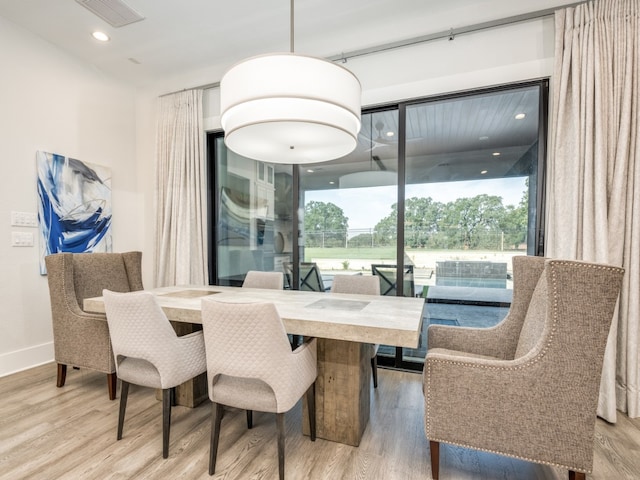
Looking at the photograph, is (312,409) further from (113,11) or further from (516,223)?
(113,11)

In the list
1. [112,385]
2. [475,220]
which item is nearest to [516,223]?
[475,220]

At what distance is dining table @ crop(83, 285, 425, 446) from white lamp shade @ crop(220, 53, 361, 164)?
1.00m

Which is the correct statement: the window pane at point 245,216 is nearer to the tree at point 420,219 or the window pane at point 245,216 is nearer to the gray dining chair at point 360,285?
the gray dining chair at point 360,285

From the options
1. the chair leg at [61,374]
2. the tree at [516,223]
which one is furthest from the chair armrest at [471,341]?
the chair leg at [61,374]

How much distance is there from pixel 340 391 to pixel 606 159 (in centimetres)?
238

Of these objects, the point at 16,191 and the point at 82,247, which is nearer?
the point at 16,191

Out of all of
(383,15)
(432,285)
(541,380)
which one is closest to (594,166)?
(432,285)

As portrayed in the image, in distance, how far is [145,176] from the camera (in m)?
4.15

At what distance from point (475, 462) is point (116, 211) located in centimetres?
420

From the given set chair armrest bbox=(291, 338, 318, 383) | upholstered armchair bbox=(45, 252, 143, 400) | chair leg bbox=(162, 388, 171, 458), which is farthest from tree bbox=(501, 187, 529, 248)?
upholstered armchair bbox=(45, 252, 143, 400)

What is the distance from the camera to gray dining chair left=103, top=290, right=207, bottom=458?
5.39 ft

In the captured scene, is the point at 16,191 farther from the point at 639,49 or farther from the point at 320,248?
the point at 639,49

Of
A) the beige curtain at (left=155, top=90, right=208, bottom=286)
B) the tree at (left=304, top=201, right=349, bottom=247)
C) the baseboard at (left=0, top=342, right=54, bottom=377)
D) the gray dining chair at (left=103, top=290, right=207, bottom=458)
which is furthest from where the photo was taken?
the beige curtain at (left=155, top=90, right=208, bottom=286)

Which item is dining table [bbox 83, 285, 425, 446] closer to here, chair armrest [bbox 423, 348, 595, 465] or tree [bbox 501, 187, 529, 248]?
chair armrest [bbox 423, 348, 595, 465]
